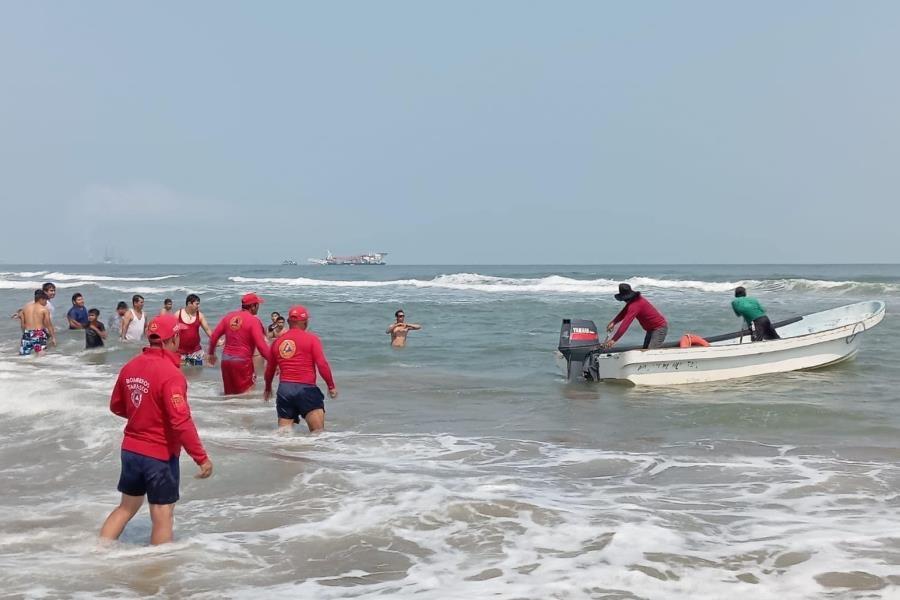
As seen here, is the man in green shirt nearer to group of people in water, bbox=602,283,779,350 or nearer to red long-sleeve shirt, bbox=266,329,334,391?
group of people in water, bbox=602,283,779,350

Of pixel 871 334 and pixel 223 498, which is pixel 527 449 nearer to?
pixel 223 498

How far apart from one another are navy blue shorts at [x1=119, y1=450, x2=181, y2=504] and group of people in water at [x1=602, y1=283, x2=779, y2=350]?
8105 millimetres

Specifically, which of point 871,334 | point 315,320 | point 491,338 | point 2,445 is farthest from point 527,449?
A: point 315,320

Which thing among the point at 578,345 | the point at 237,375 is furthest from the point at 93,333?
the point at 578,345

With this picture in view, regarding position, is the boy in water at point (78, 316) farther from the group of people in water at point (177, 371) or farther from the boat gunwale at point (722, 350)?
the boat gunwale at point (722, 350)

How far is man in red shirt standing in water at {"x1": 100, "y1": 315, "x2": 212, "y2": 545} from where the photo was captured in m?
4.56

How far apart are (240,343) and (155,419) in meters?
5.64

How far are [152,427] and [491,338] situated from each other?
1560 cm

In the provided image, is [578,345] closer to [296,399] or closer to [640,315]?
[640,315]

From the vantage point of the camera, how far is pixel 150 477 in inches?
183

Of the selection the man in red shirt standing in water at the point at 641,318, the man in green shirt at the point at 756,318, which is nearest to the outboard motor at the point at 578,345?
the man in red shirt standing in water at the point at 641,318

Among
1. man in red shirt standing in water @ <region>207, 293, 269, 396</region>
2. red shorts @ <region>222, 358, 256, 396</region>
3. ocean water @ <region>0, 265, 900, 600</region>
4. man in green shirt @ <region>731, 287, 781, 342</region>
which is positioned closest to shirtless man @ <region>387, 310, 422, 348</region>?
ocean water @ <region>0, 265, 900, 600</region>

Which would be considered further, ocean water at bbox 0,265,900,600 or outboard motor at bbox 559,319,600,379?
outboard motor at bbox 559,319,600,379

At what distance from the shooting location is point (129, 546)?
4.96 metres
